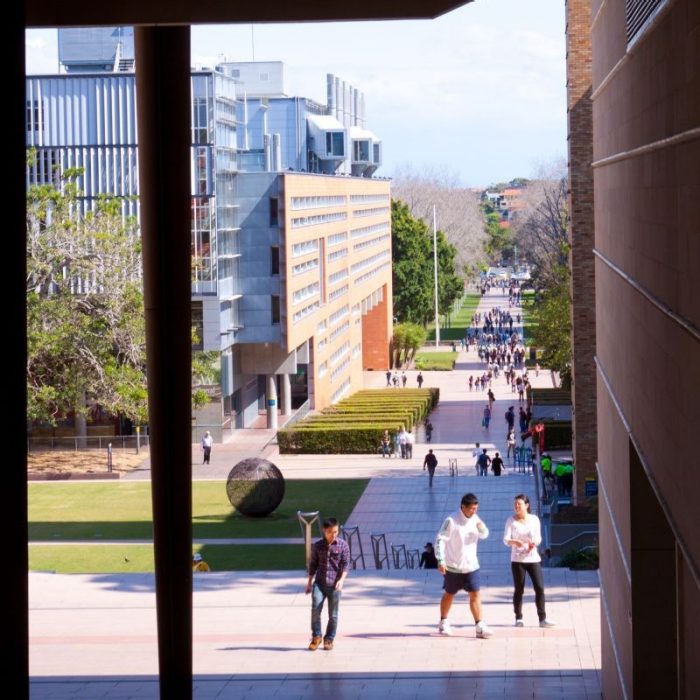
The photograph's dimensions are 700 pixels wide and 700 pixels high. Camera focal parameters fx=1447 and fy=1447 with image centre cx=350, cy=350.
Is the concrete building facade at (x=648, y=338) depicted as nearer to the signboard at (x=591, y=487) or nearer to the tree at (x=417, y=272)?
the signboard at (x=591, y=487)

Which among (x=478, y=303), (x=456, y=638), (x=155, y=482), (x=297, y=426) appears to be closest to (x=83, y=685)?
(x=155, y=482)

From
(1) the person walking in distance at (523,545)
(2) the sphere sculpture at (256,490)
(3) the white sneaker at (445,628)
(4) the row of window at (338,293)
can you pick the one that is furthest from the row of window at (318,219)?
(1) the person walking in distance at (523,545)

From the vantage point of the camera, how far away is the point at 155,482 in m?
11.1

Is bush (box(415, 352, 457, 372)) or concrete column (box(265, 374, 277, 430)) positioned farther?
bush (box(415, 352, 457, 372))

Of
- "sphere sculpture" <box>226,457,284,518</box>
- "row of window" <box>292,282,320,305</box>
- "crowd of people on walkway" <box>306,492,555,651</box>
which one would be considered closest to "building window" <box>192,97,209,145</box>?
"row of window" <box>292,282,320,305</box>

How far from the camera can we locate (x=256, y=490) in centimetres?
3234

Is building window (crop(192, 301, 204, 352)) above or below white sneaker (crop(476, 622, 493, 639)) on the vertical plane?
above

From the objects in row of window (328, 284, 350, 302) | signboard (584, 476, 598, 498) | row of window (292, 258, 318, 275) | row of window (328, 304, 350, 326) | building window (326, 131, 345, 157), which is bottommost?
signboard (584, 476, 598, 498)

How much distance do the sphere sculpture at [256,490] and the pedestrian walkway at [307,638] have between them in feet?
46.5

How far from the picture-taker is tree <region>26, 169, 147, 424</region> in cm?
4203

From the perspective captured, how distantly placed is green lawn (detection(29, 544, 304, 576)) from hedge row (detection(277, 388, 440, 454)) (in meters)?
17.6

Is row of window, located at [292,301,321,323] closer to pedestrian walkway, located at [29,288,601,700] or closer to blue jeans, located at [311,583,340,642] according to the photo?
pedestrian walkway, located at [29,288,601,700]

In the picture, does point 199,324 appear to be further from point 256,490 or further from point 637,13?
point 637,13

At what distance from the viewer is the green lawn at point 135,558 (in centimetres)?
2580
